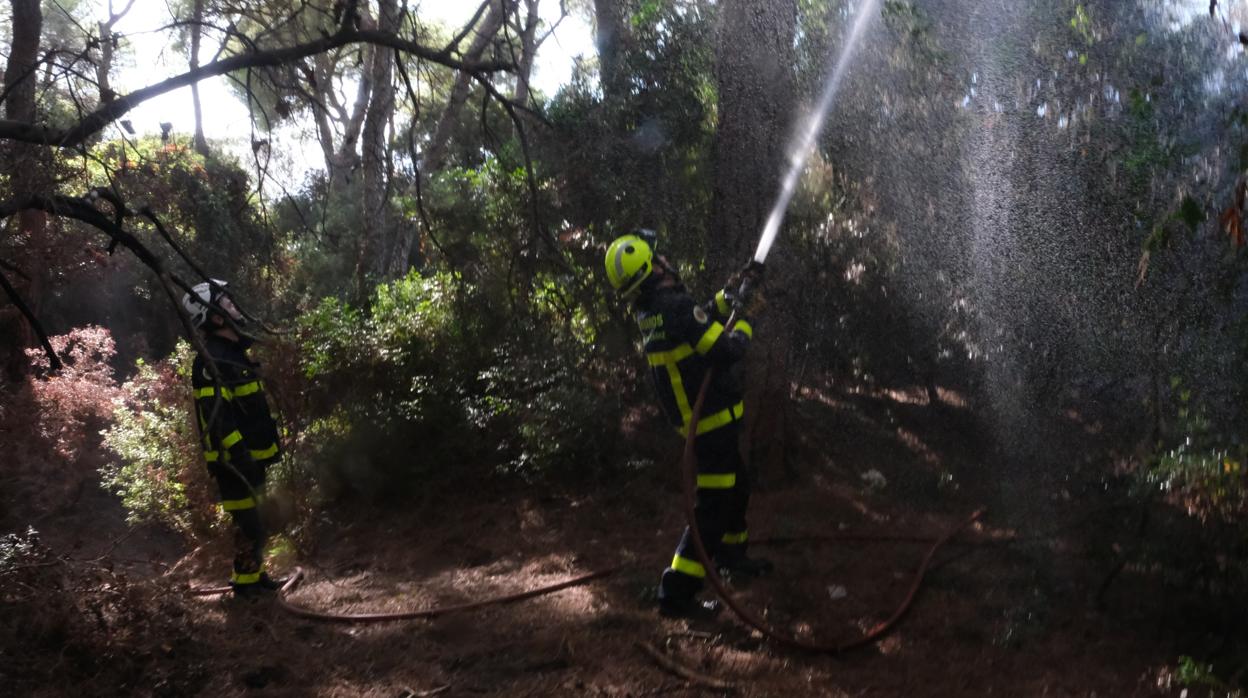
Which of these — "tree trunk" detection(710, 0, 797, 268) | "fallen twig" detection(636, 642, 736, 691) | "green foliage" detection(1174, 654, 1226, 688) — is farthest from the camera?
"tree trunk" detection(710, 0, 797, 268)

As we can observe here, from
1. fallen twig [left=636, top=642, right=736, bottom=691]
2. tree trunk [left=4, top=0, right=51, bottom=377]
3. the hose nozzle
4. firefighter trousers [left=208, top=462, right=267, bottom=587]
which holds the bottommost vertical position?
fallen twig [left=636, top=642, right=736, bottom=691]

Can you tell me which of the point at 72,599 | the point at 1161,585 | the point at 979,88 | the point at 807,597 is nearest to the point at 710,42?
the point at 979,88

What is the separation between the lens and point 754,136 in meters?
6.80

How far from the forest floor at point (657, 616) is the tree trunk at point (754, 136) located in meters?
1.06

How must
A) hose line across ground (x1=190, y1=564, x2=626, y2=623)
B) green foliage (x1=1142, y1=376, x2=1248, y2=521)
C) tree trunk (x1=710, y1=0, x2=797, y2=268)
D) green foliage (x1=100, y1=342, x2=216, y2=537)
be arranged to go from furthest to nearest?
1. green foliage (x1=100, y1=342, x2=216, y2=537)
2. tree trunk (x1=710, y1=0, x2=797, y2=268)
3. hose line across ground (x1=190, y1=564, x2=626, y2=623)
4. green foliage (x1=1142, y1=376, x2=1248, y2=521)

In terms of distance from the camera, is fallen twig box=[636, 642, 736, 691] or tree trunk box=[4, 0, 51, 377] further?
tree trunk box=[4, 0, 51, 377]

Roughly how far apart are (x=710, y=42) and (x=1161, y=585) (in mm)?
4896

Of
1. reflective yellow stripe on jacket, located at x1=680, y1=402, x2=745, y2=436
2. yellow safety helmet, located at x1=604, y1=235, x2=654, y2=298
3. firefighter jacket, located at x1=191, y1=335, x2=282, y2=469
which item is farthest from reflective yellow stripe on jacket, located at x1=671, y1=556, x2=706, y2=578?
firefighter jacket, located at x1=191, y1=335, x2=282, y2=469

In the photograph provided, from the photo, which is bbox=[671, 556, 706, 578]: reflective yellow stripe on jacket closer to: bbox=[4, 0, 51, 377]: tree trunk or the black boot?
the black boot

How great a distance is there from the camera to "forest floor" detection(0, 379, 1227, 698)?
423cm

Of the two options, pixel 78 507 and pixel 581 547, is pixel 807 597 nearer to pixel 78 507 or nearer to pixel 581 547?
pixel 581 547

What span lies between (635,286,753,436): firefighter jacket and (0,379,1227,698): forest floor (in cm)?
104

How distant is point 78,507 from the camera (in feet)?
34.4

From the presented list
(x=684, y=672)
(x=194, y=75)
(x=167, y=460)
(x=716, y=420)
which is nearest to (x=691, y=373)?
(x=716, y=420)
